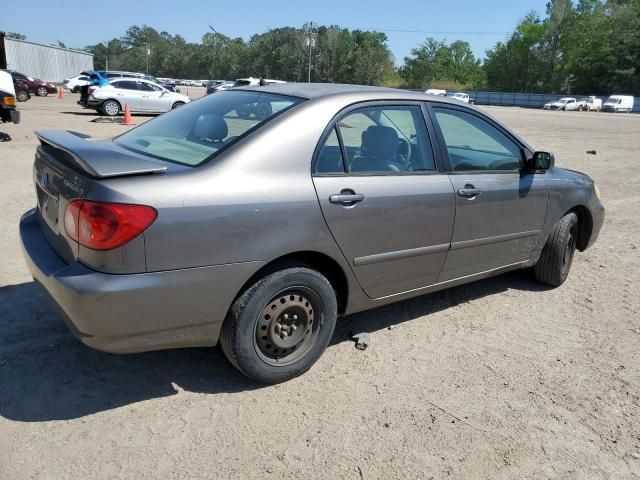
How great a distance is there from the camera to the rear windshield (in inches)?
115

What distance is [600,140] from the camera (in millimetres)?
20094

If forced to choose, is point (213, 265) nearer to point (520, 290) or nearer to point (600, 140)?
point (520, 290)

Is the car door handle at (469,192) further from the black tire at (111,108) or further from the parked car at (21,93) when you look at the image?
the parked car at (21,93)

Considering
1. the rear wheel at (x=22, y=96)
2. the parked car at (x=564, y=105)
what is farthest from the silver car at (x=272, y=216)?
the parked car at (x=564, y=105)

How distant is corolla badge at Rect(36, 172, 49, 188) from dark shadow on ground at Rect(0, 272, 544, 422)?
686 millimetres

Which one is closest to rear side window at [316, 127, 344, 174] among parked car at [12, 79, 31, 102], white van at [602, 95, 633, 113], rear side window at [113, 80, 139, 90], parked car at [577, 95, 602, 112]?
rear side window at [113, 80, 139, 90]

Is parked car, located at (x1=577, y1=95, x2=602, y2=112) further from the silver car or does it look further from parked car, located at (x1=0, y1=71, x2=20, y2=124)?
the silver car

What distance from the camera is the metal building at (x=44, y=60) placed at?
1791 inches

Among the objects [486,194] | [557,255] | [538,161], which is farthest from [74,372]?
[557,255]

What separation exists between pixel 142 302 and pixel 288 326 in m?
0.90

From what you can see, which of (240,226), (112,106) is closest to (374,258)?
(240,226)

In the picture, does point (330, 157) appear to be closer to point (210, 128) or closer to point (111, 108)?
point (210, 128)

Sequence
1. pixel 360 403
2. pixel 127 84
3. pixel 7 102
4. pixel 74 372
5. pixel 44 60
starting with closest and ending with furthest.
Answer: pixel 360 403 < pixel 74 372 < pixel 7 102 < pixel 127 84 < pixel 44 60

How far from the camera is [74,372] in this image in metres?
3.05
